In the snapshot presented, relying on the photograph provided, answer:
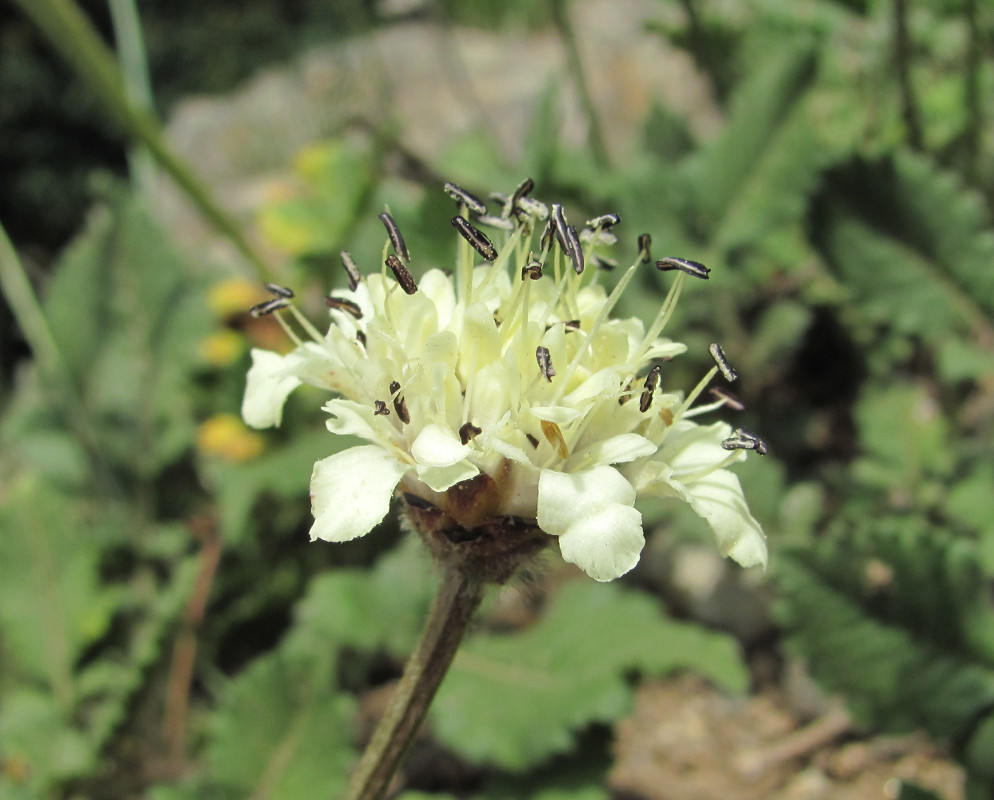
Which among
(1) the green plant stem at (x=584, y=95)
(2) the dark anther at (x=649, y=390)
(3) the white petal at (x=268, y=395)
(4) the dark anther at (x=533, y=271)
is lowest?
(1) the green plant stem at (x=584, y=95)

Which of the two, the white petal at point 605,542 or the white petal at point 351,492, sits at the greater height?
the white petal at point 351,492

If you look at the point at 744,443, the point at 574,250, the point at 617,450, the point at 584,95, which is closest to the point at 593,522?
the point at 617,450

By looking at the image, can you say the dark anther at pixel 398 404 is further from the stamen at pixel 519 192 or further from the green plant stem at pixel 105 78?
the green plant stem at pixel 105 78

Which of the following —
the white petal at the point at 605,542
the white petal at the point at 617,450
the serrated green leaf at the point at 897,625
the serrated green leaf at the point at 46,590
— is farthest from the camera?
the serrated green leaf at the point at 46,590

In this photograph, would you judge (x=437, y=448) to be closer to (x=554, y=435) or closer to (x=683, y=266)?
(x=554, y=435)

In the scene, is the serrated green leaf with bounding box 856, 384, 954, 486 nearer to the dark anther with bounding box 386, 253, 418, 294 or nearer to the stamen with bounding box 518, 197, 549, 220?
the stamen with bounding box 518, 197, 549, 220

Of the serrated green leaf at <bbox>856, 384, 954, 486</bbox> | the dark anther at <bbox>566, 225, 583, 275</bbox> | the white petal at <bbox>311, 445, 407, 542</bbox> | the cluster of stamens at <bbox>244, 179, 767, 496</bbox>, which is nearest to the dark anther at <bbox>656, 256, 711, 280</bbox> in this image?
the cluster of stamens at <bbox>244, 179, 767, 496</bbox>

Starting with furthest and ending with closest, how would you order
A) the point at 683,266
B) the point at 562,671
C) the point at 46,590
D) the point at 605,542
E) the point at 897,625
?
the point at 46,590, the point at 562,671, the point at 897,625, the point at 683,266, the point at 605,542

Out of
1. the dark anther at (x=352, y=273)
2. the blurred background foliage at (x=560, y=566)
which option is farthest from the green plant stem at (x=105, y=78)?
the dark anther at (x=352, y=273)
